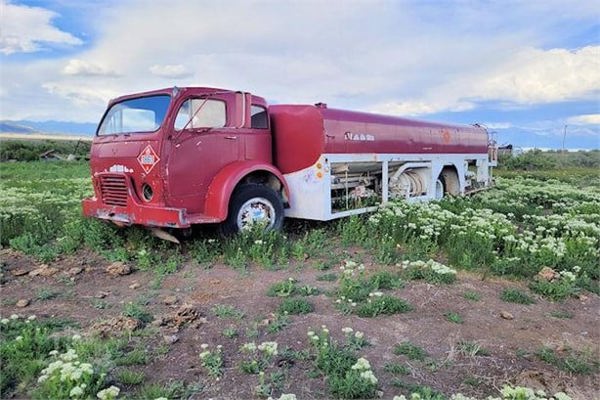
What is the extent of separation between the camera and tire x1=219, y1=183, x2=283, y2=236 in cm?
717

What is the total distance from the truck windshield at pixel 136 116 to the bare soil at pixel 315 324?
2032mm

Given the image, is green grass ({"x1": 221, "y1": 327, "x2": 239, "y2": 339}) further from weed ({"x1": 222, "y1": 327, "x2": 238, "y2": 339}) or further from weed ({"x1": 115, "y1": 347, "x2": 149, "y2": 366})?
weed ({"x1": 115, "y1": 347, "x2": 149, "y2": 366})

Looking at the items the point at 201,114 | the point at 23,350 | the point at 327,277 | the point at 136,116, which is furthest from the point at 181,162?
the point at 23,350

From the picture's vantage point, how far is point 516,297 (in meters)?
5.53

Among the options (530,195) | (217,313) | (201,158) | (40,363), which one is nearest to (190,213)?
(201,158)

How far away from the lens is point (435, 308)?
5.11 metres

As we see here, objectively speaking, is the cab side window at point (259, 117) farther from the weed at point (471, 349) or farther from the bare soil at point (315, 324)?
the weed at point (471, 349)

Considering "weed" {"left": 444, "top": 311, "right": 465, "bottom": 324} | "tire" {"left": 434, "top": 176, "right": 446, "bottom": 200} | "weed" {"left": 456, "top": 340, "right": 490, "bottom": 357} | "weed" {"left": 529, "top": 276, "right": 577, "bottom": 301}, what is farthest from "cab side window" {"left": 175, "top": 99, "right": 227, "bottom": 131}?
"tire" {"left": 434, "top": 176, "right": 446, "bottom": 200}

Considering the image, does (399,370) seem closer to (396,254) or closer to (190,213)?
(396,254)

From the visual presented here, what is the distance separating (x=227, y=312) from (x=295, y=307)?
0.67m

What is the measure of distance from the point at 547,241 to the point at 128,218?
5.81 metres

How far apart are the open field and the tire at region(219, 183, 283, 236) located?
297 millimetres

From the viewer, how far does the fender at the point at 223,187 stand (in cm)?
689

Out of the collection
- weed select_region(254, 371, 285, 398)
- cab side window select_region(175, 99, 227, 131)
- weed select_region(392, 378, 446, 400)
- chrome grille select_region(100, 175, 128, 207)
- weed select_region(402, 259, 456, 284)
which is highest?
cab side window select_region(175, 99, 227, 131)
